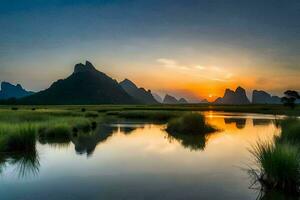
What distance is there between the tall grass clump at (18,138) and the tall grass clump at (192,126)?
17493 millimetres

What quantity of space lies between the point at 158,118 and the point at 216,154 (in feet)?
138

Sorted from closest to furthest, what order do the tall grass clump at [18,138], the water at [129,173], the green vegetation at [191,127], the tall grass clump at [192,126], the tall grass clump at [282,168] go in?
the tall grass clump at [282,168], the water at [129,173], the tall grass clump at [18,138], the green vegetation at [191,127], the tall grass clump at [192,126]

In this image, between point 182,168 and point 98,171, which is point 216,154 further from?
point 98,171

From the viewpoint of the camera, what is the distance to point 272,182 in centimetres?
1277

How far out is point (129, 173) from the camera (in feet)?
53.2

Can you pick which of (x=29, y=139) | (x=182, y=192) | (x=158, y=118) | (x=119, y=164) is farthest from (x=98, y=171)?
(x=158, y=118)

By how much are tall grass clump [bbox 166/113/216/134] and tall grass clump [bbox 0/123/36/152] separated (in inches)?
689

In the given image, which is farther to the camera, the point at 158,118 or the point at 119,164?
the point at 158,118

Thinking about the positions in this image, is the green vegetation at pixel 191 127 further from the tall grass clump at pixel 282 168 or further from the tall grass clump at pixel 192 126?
the tall grass clump at pixel 282 168

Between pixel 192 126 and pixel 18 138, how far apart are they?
62.1 feet

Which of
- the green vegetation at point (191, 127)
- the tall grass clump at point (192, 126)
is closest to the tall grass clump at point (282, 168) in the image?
the green vegetation at point (191, 127)

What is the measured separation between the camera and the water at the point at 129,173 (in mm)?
12453

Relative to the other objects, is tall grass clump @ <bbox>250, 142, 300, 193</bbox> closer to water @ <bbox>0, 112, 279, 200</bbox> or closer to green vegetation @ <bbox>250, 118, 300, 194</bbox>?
green vegetation @ <bbox>250, 118, 300, 194</bbox>

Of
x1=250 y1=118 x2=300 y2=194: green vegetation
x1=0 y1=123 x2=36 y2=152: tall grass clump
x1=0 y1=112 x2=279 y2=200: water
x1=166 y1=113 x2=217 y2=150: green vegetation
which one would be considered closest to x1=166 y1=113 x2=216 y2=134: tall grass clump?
x1=166 y1=113 x2=217 y2=150: green vegetation
